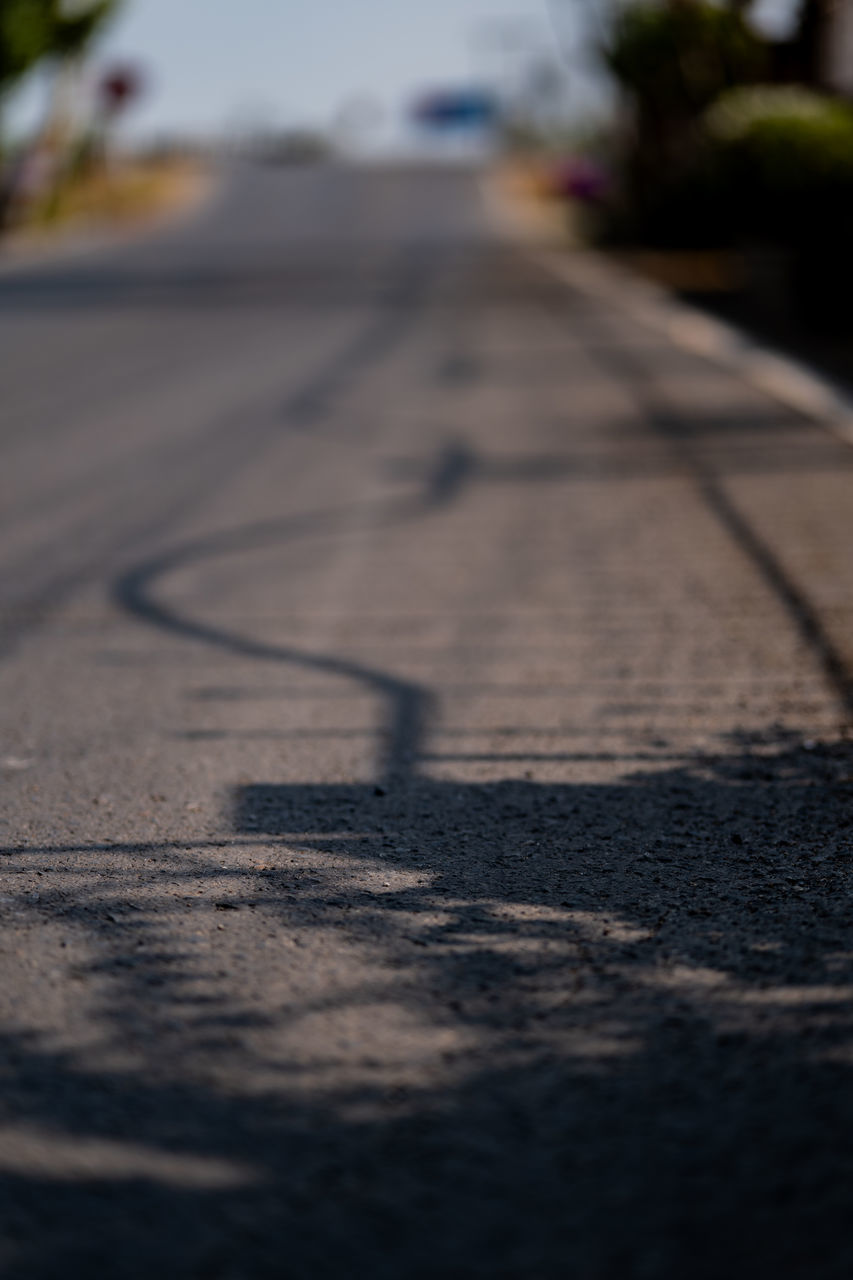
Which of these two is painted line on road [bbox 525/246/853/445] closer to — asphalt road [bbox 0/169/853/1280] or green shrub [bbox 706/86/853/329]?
green shrub [bbox 706/86/853/329]

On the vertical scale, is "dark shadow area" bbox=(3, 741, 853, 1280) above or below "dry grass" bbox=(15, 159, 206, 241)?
below

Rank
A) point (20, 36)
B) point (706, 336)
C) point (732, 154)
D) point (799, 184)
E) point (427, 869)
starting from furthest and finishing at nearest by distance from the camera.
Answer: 1. point (20, 36)
2. point (732, 154)
3. point (799, 184)
4. point (706, 336)
5. point (427, 869)

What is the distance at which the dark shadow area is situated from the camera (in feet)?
9.09

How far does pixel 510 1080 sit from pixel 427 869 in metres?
1.18

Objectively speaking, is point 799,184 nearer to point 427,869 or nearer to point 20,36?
point 427,869

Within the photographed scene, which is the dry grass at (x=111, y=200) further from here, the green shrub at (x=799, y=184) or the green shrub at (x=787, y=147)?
the green shrub at (x=799, y=184)

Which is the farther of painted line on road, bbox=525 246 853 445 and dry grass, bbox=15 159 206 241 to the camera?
dry grass, bbox=15 159 206 241

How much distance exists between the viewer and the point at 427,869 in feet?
14.5

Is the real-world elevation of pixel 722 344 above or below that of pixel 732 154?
below

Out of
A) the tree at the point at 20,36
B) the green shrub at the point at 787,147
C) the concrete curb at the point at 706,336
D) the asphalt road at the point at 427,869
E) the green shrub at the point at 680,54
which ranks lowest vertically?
the concrete curb at the point at 706,336

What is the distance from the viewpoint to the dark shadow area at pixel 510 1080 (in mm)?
2771

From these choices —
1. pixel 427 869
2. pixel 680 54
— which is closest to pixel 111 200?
pixel 680 54

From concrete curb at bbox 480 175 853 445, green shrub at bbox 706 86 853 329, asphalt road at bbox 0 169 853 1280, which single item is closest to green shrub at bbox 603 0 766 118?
concrete curb at bbox 480 175 853 445

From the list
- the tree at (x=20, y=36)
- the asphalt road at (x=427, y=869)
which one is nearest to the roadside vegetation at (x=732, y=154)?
the asphalt road at (x=427, y=869)
